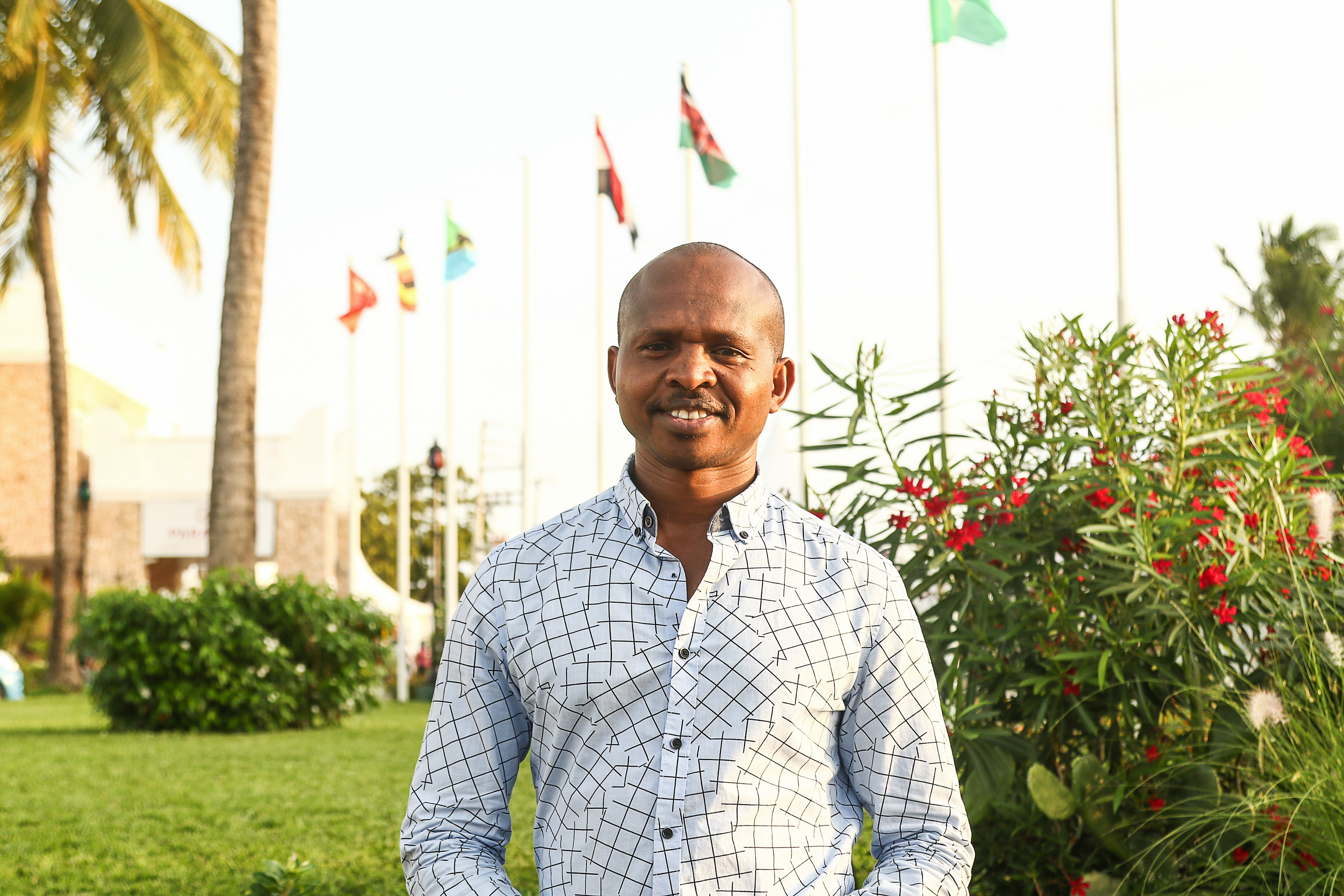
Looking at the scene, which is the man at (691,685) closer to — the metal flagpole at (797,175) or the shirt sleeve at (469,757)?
the shirt sleeve at (469,757)

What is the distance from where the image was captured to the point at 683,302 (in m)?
1.71

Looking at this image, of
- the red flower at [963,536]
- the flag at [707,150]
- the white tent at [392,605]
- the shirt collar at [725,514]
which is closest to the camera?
the shirt collar at [725,514]

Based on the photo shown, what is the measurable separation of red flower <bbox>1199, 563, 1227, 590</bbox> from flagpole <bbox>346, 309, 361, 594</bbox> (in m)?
17.3

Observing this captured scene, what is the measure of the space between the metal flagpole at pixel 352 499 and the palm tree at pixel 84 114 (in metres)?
3.09

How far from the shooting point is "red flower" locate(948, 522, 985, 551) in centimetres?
376

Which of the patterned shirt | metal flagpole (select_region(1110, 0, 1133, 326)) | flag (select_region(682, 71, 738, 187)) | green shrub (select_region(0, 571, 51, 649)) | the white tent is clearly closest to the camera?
the patterned shirt

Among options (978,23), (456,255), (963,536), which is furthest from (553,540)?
(456,255)

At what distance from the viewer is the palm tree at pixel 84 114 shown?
17078 millimetres

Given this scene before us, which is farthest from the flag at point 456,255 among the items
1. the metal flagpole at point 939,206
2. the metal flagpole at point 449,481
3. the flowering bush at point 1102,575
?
the flowering bush at point 1102,575

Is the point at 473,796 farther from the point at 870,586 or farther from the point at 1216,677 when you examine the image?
the point at 1216,677

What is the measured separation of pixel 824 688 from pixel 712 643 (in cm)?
17

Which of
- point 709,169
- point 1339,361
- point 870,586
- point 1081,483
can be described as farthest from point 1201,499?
point 709,169

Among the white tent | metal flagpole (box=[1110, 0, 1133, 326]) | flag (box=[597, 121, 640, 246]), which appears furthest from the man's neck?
the white tent

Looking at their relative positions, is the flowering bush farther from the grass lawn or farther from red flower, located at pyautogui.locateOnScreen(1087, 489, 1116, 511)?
the grass lawn
